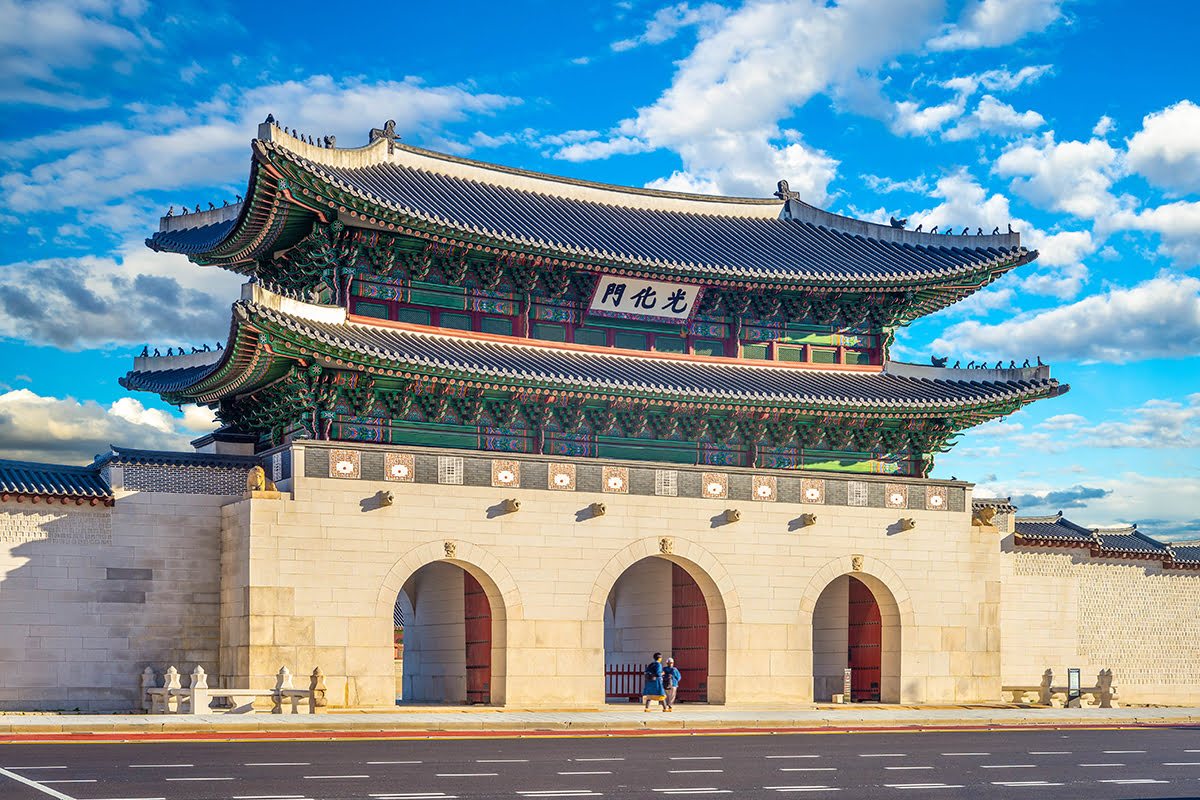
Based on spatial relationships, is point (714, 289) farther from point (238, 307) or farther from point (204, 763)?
point (204, 763)

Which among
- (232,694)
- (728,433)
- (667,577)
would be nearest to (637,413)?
(728,433)

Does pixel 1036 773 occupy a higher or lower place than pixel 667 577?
lower

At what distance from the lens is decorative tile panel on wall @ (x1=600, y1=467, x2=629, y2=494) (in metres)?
35.6

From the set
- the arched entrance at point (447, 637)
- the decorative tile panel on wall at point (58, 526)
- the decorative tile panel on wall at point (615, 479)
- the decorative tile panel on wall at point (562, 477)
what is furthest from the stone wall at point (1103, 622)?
the decorative tile panel on wall at point (58, 526)

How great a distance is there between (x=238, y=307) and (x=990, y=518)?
2160 centimetres

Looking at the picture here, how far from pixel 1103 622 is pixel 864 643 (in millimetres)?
7743

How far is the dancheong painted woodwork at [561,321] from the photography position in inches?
1313

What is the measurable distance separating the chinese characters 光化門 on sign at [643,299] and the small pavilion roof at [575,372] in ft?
3.52

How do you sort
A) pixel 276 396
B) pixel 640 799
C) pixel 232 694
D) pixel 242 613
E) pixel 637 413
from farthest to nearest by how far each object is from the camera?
1. pixel 637 413
2. pixel 276 396
3. pixel 242 613
4. pixel 232 694
5. pixel 640 799

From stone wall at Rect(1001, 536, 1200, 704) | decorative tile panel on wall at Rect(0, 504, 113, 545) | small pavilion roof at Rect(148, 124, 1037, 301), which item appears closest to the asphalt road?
decorative tile panel on wall at Rect(0, 504, 113, 545)

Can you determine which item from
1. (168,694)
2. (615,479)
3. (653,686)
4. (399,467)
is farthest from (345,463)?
(653,686)

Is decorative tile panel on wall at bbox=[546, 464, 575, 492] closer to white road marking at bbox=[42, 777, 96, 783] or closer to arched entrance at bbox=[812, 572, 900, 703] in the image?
arched entrance at bbox=[812, 572, 900, 703]

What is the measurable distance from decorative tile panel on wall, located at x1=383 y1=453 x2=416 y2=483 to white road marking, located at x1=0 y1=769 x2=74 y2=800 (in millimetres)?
14681

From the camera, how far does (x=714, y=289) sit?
39.1 meters
